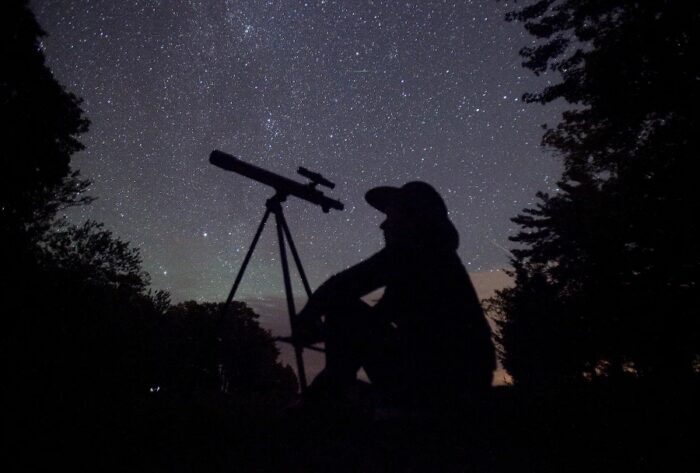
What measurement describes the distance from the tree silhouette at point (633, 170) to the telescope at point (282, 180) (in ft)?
23.2

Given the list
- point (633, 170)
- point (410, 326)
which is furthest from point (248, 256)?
point (633, 170)

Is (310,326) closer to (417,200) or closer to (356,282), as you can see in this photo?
(356,282)

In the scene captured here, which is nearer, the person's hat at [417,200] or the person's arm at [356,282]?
the person's arm at [356,282]

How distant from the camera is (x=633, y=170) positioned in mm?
8281

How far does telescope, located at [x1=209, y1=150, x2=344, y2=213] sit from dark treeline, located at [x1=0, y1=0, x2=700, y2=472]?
192 centimetres

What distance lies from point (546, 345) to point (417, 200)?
1921cm

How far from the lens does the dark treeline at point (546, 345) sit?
2.32m

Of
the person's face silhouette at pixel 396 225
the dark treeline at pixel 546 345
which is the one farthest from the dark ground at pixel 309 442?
the person's face silhouette at pixel 396 225

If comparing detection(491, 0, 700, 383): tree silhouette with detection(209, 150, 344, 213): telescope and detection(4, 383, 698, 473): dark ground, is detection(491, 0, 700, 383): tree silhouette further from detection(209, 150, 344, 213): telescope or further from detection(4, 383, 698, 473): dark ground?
detection(209, 150, 344, 213): telescope

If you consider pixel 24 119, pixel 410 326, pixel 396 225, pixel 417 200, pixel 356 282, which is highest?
pixel 24 119

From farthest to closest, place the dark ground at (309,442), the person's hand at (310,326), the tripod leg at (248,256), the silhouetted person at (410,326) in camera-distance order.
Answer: the tripod leg at (248,256) < the person's hand at (310,326) < the silhouetted person at (410,326) < the dark ground at (309,442)

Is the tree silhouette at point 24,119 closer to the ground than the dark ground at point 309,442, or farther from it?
farther from it

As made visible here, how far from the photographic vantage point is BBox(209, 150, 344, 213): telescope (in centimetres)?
419

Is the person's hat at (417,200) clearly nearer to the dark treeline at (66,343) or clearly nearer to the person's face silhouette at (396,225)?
the person's face silhouette at (396,225)
